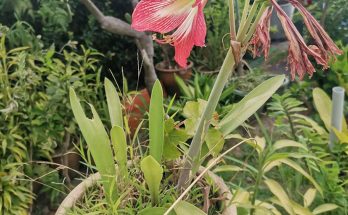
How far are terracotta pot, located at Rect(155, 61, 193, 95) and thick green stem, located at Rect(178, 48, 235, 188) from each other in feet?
5.50

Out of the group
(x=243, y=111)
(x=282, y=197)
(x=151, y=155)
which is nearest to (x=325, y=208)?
(x=282, y=197)

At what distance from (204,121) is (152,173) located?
155mm

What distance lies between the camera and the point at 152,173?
38.9 inches

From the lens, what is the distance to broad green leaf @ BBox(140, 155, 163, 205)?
3.12ft

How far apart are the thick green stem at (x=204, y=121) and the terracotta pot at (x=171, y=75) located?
1.68m

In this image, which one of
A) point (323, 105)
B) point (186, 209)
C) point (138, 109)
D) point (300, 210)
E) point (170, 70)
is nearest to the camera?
point (186, 209)

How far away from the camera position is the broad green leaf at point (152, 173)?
952 millimetres

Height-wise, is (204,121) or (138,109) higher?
(204,121)

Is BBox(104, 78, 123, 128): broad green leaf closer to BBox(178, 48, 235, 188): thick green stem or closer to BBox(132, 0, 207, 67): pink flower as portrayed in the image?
BBox(178, 48, 235, 188): thick green stem

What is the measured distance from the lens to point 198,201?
43.9 inches

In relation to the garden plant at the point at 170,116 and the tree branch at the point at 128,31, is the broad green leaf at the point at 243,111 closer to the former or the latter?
the garden plant at the point at 170,116

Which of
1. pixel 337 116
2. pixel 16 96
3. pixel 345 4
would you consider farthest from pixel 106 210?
pixel 345 4

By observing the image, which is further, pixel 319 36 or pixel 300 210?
pixel 300 210

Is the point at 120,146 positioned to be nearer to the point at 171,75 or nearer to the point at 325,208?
the point at 325,208
